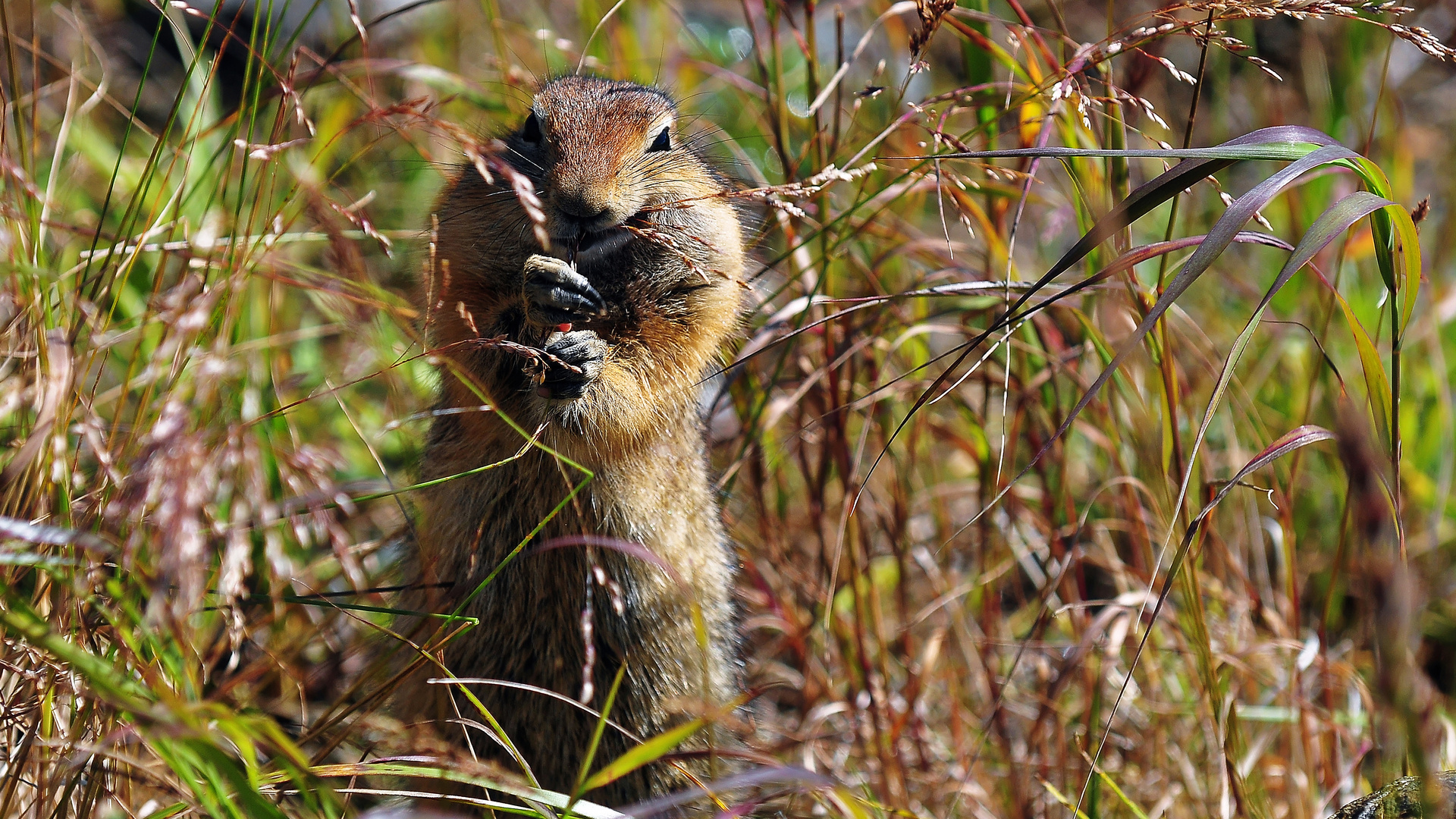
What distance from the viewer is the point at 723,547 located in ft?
9.13

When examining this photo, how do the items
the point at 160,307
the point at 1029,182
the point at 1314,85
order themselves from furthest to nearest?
the point at 1314,85 < the point at 1029,182 < the point at 160,307

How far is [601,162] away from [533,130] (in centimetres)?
33

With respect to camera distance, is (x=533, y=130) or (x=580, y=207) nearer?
(x=580, y=207)

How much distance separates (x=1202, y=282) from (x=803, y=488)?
6.67 ft

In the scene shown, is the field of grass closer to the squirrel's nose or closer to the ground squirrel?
the ground squirrel

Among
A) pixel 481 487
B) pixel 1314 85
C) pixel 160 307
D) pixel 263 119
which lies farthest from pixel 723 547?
pixel 1314 85

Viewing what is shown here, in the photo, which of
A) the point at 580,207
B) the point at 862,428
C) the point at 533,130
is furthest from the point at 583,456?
the point at 862,428

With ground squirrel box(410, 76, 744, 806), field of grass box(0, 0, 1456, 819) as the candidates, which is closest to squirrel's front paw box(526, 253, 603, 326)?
ground squirrel box(410, 76, 744, 806)

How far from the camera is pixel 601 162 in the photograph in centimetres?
225

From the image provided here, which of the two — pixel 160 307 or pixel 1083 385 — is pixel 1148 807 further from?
pixel 160 307

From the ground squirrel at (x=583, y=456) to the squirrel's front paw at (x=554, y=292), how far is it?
1 cm

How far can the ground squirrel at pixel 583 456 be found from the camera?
2408 millimetres

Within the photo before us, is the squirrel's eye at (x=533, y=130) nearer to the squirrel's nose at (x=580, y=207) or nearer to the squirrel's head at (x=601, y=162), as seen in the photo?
the squirrel's head at (x=601, y=162)

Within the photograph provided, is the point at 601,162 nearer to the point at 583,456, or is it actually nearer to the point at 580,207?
the point at 580,207
